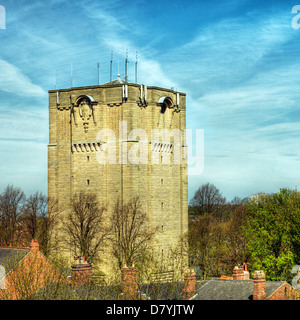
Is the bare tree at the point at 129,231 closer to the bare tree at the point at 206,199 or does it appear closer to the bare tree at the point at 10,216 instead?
the bare tree at the point at 10,216

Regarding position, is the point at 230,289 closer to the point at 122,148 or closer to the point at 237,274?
the point at 237,274

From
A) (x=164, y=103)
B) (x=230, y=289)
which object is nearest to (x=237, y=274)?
(x=230, y=289)

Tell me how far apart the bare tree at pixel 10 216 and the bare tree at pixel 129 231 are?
478 inches

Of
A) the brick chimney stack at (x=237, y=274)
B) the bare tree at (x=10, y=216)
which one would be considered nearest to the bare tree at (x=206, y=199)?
the bare tree at (x=10, y=216)

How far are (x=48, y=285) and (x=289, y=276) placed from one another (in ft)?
109

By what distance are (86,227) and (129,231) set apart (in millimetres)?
4566

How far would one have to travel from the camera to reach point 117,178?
6512cm

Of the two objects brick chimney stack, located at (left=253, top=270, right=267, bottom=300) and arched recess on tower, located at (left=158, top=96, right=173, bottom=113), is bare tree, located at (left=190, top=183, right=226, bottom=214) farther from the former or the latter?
brick chimney stack, located at (left=253, top=270, right=267, bottom=300)

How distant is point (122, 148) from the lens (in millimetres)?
64688

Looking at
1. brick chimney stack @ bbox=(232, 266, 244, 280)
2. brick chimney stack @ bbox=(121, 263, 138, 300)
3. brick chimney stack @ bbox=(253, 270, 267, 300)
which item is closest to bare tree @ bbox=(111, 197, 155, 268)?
brick chimney stack @ bbox=(232, 266, 244, 280)

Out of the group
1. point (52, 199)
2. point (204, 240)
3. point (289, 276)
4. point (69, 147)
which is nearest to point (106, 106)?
point (69, 147)

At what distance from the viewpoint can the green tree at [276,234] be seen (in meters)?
52.5

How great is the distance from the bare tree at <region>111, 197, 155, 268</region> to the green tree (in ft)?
37.2
